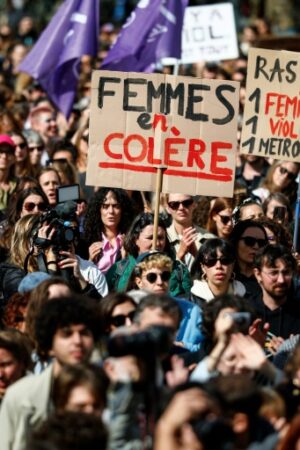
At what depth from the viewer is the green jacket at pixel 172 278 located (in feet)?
32.7

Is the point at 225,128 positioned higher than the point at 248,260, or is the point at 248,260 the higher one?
the point at 225,128

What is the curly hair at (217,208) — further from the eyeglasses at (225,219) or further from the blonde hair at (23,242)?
the blonde hair at (23,242)

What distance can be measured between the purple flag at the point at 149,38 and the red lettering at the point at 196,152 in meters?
4.13

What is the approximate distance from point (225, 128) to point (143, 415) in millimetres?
4429

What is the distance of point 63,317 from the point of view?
297 inches

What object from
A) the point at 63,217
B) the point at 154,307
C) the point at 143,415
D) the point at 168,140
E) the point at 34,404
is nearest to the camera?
the point at 143,415

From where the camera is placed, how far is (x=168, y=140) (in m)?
10.6

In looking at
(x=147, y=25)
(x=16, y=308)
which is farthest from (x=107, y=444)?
(x=147, y=25)

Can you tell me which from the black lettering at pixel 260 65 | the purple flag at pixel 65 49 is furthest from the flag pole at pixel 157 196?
the purple flag at pixel 65 49

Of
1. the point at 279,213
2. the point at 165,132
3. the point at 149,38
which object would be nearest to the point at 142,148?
the point at 165,132

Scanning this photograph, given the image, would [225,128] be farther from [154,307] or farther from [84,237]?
[154,307]

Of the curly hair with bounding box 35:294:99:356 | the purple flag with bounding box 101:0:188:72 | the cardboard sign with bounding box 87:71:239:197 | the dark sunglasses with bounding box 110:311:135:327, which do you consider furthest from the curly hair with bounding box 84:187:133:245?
the curly hair with bounding box 35:294:99:356

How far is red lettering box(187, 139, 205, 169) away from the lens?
1066cm

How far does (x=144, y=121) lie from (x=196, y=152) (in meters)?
0.40
